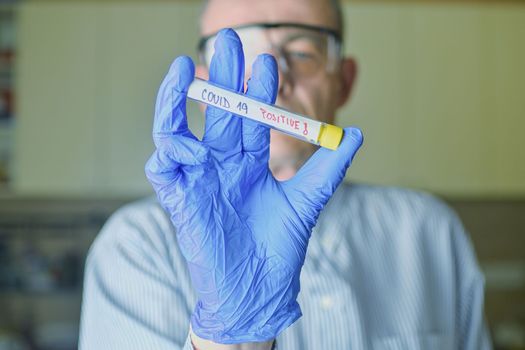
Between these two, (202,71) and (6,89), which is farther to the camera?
(6,89)

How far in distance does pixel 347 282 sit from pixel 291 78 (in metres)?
0.39

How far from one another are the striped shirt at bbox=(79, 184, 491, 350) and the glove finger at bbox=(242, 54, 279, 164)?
371 millimetres

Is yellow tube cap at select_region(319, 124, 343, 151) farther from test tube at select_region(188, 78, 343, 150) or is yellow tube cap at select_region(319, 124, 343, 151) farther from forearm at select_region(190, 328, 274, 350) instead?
forearm at select_region(190, 328, 274, 350)

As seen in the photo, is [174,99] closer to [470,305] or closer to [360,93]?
[470,305]

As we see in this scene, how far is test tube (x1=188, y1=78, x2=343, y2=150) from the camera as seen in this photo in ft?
2.18

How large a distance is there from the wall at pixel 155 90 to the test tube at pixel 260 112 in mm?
2326

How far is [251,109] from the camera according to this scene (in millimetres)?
669

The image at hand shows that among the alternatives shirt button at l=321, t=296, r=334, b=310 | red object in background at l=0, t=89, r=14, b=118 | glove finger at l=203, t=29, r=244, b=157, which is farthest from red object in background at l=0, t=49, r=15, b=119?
glove finger at l=203, t=29, r=244, b=157

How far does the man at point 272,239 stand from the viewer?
0.68m

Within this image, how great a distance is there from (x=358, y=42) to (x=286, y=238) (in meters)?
2.45

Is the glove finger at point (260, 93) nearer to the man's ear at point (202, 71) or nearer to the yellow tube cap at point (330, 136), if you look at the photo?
the yellow tube cap at point (330, 136)

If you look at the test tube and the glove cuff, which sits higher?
the test tube

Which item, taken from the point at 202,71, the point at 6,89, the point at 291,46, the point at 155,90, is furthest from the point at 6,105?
the point at 291,46

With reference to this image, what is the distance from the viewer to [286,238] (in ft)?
2.33
